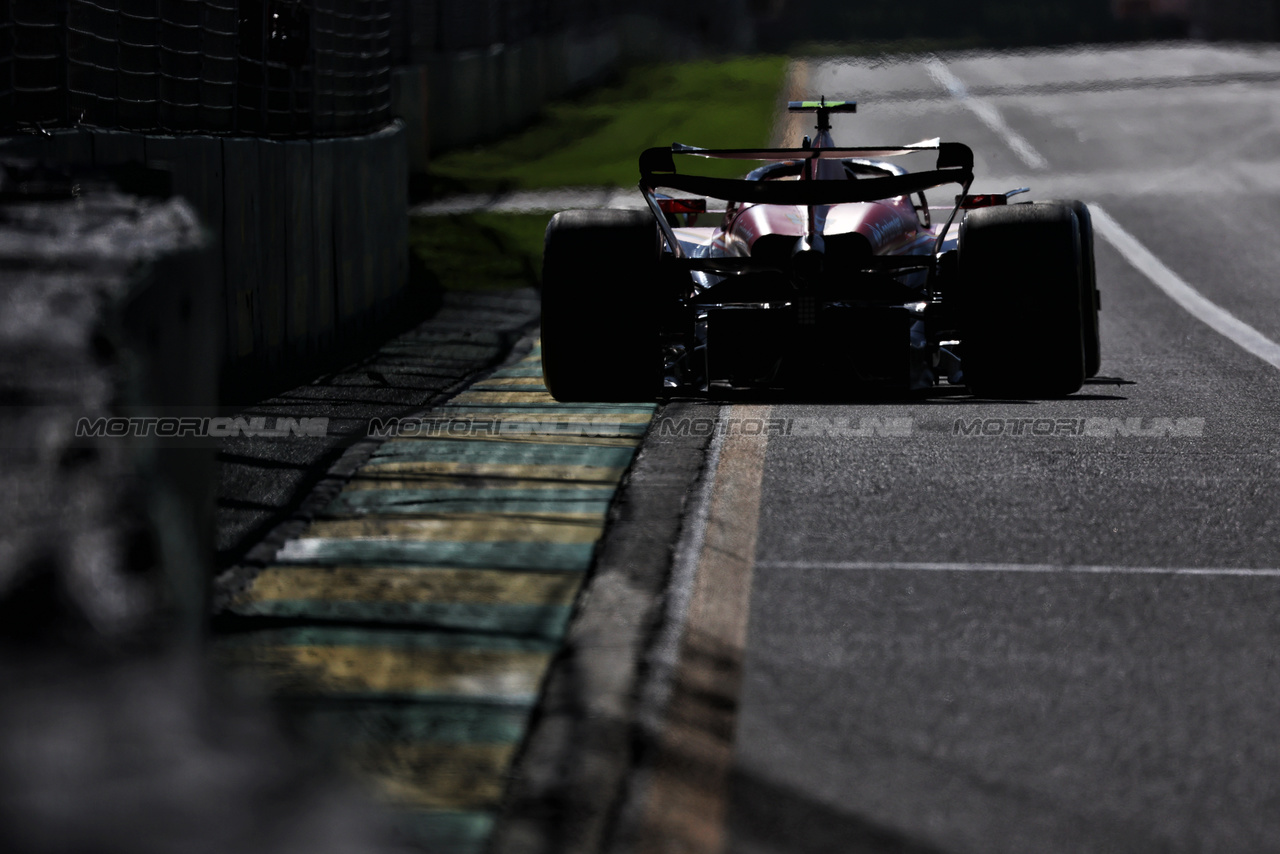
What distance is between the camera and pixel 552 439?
8.06 m

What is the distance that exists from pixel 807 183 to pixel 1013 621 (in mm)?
2750

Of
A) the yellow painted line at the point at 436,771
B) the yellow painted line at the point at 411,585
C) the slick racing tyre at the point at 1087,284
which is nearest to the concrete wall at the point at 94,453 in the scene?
the yellow painted line at the point at 436,771

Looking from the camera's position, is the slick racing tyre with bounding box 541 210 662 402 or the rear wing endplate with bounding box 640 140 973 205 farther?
the slick racing tyre with bounding box 541 210 662 402

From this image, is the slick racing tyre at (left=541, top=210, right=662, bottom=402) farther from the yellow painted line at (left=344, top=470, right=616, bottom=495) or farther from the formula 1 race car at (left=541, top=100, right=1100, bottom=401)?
the yellow painted line at (left=344, top=470, right=616, bottom=495)

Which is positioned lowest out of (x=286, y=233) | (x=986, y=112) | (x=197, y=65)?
(x=986, y=112)

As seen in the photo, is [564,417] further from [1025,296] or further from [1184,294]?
[1184,294]

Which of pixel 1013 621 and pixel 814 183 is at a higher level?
pixel 814 183

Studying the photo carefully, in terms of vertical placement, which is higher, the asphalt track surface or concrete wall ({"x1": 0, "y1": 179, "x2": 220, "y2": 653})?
concrete wall ({"x1": 0, "y1": 179, "x2": 220, "y2": 653})

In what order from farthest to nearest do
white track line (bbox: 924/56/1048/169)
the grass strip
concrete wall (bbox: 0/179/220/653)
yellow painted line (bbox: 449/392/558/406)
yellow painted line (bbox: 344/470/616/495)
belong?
white track line (bbox: 924/56/1048/169), the grass strip, yellow painted line (bbox: 449/392/558/406), yellow painted line (bbox: 344/470/616/495), concrete wall (bbox: 0/179/220/653)


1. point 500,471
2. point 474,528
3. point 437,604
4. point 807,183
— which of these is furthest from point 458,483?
point 807,183

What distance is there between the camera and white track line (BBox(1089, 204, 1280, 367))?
1109 cm

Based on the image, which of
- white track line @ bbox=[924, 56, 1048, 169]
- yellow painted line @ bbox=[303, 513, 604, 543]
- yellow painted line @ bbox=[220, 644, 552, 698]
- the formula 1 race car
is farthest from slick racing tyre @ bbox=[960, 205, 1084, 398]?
white track line @ bbox=[924, 56, 1048, 169]

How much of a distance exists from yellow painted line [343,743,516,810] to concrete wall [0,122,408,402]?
371 cm

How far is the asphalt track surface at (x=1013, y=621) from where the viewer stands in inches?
162
